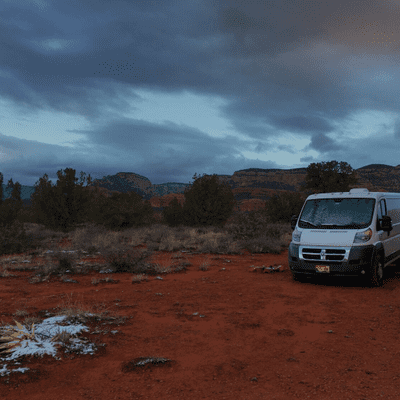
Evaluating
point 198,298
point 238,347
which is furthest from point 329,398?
point 198,298

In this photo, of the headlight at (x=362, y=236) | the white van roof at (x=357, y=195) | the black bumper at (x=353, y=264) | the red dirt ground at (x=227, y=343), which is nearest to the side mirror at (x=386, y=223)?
the white van roof at (x=357, y=195)

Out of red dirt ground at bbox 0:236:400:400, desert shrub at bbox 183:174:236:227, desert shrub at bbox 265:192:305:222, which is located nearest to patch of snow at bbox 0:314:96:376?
red dirt ground at bbox 0:236:400:400

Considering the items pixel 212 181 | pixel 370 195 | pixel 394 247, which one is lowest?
pixel 394 247

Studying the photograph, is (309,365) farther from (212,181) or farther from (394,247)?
(212,181)

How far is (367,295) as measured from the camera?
7617 millimetres

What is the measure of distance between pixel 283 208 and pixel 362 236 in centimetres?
2015

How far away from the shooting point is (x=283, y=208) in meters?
28.0

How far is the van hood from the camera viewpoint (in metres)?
8.15

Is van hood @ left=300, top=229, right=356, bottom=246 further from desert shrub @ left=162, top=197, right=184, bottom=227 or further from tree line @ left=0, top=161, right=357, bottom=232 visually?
desert shrub @ left=162, top=197, right=184, bottom=227

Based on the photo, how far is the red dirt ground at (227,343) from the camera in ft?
11.9

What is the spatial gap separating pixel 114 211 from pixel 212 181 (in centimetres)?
837

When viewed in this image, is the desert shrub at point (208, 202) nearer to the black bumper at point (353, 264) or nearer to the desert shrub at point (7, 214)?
the desert shrub at point (7, 214)

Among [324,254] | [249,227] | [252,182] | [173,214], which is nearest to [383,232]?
[324,254]

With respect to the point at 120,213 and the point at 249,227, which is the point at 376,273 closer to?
the point at 249,227
